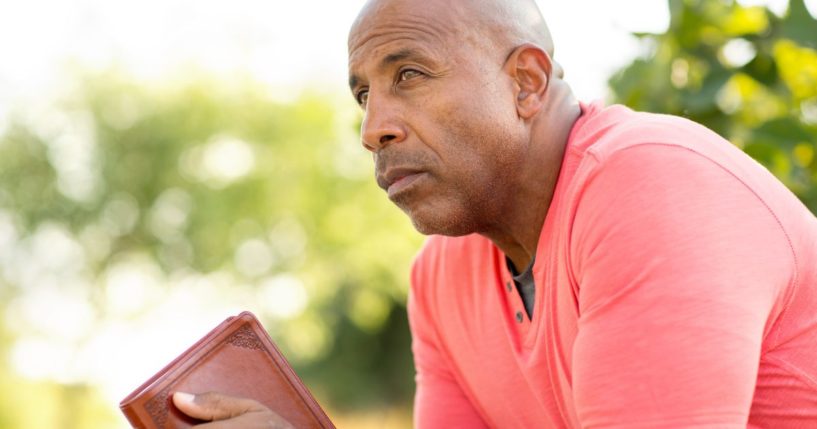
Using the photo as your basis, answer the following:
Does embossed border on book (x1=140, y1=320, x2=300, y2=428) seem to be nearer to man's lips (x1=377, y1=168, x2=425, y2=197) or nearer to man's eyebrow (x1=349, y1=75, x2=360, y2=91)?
man's lips (x1=377, y1=168, x2=425, y2=197)

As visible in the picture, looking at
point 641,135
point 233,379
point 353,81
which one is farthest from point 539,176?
point 233,379

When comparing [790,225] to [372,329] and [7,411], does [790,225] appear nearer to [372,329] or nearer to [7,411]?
[7,411]

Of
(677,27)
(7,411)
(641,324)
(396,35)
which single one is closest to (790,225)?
(641,324)

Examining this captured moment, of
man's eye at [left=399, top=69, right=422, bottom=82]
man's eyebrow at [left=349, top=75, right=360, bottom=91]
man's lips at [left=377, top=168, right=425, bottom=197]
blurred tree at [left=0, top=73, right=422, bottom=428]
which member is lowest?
man's lips at [left=377, top=168, right=425, bottom=197]

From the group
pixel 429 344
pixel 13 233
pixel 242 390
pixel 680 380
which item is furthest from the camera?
pixel 13 233

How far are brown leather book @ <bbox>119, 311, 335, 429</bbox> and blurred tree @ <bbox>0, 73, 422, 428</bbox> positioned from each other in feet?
60.4

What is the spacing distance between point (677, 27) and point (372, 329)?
1924 cm

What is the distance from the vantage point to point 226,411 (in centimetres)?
179

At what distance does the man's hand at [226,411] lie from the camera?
1749 mm

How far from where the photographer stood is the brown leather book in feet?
5.71

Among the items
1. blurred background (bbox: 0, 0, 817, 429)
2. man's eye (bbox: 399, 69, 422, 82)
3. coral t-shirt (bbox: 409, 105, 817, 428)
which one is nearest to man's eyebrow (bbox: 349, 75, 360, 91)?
man's eye (bbox: 399, 69, 422, 82)

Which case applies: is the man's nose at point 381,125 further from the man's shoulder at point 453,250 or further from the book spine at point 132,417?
the book spine at point 132,417

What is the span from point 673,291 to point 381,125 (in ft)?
2.19

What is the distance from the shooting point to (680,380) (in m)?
1.51
